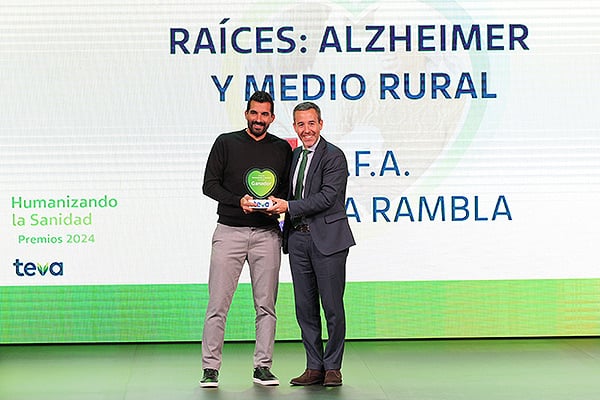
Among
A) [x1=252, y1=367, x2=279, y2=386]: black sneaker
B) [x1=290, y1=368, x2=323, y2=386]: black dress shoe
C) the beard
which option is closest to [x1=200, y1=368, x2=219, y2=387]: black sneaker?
[x1=252, y1=367, x2=279, y2=386]: black sneaker

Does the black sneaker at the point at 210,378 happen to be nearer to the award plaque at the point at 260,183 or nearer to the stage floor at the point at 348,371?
the stage floor at the point at 348,371

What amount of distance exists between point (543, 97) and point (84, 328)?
3.24 meters

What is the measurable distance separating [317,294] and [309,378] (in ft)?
1.42

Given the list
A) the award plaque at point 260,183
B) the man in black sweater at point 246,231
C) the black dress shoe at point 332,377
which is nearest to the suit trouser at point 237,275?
the man in black sweater at point 246,231

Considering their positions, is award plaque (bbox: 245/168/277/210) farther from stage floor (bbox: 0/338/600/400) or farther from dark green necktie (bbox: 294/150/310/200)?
stage floor (bbox: 0/338/600/400)

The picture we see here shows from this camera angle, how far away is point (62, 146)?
25.2 ft

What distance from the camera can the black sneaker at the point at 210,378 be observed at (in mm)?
6434

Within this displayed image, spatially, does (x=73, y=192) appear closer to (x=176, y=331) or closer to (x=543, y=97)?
(x=176, y=331)

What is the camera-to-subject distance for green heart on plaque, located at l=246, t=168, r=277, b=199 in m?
6.30

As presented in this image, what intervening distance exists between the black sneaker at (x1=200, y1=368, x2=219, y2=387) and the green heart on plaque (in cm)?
96

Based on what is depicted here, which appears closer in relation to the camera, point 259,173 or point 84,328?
point 259,173

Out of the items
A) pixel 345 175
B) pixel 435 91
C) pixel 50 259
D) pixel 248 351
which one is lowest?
pixel 248 351

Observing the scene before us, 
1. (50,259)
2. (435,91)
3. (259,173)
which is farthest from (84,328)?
(435,91)

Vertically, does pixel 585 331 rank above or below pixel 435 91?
below
